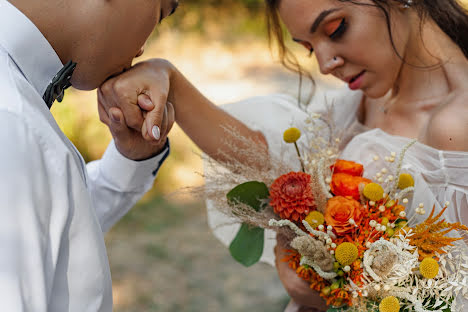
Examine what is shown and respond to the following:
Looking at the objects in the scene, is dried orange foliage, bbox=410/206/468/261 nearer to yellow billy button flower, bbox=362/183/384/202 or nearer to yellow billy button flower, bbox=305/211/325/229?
yellow billy button flower, bbox=362/183/384/202

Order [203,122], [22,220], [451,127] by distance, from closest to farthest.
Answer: [22,220] → [451,127] → [203,122]

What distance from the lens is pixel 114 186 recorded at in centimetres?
174

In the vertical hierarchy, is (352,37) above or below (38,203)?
below

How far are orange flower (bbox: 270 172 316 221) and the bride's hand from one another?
0.13m

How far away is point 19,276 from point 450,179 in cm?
116

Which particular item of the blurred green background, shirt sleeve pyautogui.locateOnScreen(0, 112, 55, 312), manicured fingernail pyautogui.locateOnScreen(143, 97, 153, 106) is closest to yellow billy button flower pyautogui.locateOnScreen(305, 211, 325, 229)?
manicured fingernail pyautogui.locateOnScreen(143, 97, 153, 106)

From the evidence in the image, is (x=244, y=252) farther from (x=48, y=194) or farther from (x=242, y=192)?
(x=48, y=194)

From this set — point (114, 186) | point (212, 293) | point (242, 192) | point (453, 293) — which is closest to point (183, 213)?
point (212, 293)

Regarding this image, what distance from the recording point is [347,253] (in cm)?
126

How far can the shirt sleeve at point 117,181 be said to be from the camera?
1705 mm

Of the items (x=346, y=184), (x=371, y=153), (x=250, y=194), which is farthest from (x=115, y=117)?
(x=371, y=153)

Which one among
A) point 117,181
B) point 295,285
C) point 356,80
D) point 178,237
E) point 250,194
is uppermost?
point 356,80

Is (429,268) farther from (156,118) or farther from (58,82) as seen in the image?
(58,82)

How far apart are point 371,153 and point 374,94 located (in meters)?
0.28
